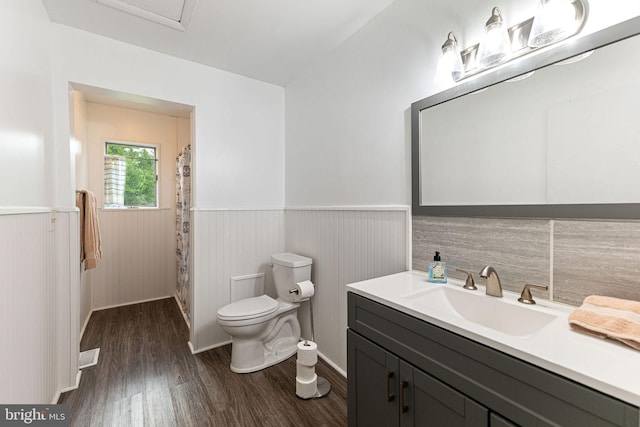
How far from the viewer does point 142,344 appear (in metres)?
→ 2.38

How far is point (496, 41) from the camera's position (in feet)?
3.67

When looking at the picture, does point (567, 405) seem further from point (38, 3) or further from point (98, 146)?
point (98, 146)

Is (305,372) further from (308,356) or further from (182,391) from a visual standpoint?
(182,391)

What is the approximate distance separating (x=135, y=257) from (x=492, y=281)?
147 inches

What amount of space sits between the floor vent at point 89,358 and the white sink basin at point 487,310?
2444mm

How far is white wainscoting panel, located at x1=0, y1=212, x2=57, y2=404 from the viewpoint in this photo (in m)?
1.01

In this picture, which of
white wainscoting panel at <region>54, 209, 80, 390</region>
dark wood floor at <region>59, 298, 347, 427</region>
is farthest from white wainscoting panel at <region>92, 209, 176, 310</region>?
white wainscoting panel at <region>54, 209, 80, 390</region>

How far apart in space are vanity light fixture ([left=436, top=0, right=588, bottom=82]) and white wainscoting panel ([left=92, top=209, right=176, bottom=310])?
138 inches

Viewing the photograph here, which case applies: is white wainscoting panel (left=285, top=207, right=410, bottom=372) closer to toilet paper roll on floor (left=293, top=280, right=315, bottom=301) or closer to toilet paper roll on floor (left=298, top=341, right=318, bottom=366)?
toilet paper roll on floor (left=293, top=280, right=315, bottom=301)

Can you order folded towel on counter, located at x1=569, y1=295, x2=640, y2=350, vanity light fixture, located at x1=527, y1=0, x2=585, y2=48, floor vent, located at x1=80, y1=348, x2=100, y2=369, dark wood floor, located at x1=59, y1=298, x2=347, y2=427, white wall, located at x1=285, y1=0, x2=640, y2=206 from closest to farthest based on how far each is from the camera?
folded towel on counter, located at x1=569, y1=295, x2=640, y2=350 → vanity light fixture, located at x1=527, y1=0, x2=585, y2=48 → white wall, located at x1=285, y1=0, x2=640, y2=206 → dark wood floor, located at x1=59, y1=298, x2=347, y2=427 → floor vent, located at x1=80, y1=348, x2=100, y2=369

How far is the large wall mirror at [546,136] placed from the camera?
87cm

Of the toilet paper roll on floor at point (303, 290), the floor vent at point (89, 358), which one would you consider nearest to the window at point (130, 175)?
the floor vent at point (89, 358)


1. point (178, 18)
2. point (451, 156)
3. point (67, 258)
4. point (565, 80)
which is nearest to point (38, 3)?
Answer: point (178, 18)

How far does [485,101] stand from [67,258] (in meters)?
2.65
